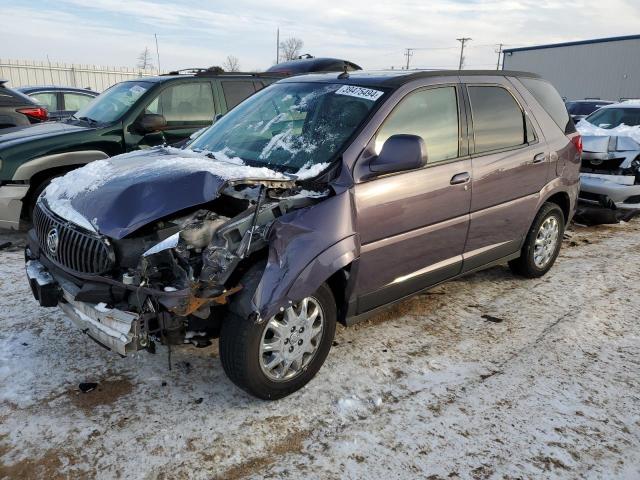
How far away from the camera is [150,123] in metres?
5.77

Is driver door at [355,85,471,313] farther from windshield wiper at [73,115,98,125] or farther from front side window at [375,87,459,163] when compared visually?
windshield wiper at [73,115,98,125]

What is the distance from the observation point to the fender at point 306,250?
270 centimetres

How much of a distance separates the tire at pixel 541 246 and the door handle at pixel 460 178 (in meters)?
1.31

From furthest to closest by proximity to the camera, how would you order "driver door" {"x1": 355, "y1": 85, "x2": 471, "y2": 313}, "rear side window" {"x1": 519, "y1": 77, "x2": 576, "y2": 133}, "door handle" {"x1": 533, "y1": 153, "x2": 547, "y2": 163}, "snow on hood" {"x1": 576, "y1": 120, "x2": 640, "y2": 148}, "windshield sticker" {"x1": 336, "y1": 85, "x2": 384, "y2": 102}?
"snow on hood" {"x1": 576, "y1": 120, "x2": 640, "y2": 148}
"rear side window" {"x1": 519, "y1": 77, "x2": 576, "y2": 133}
"door handle" {"x1": 533, "y1": 153, "x2": 547, "y2": 163}
"windshield sticker" {"x1": 336, "y1": 85, "x2": 384, "y2": 102}
"driver door" {"x1": 355, "y1": 85, "x2": 471, "y2": 313}

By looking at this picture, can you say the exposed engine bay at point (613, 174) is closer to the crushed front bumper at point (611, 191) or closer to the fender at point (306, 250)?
the crushed front bumper at point (611, 191)

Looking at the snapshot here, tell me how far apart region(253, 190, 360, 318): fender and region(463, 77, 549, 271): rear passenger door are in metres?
1.35

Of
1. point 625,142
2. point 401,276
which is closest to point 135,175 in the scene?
point 401,276

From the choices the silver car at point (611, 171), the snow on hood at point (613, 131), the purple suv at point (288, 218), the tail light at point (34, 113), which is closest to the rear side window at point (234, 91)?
the purple suv at point (288, 218)

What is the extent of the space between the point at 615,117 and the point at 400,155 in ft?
26.6

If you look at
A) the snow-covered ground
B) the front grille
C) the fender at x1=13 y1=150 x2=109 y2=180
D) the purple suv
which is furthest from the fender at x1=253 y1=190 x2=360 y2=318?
the fender at x1=13 y1=150 x2=109 y2=180

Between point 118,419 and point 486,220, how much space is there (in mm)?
2963

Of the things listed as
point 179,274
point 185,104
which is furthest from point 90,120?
point 179,274

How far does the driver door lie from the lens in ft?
10.6

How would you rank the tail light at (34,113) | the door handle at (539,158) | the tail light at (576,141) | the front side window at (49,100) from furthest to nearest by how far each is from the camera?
the front side window at (49,100) → the tail light at (34,113) → the tail light at (576,141) → the door handle at (539,158)
